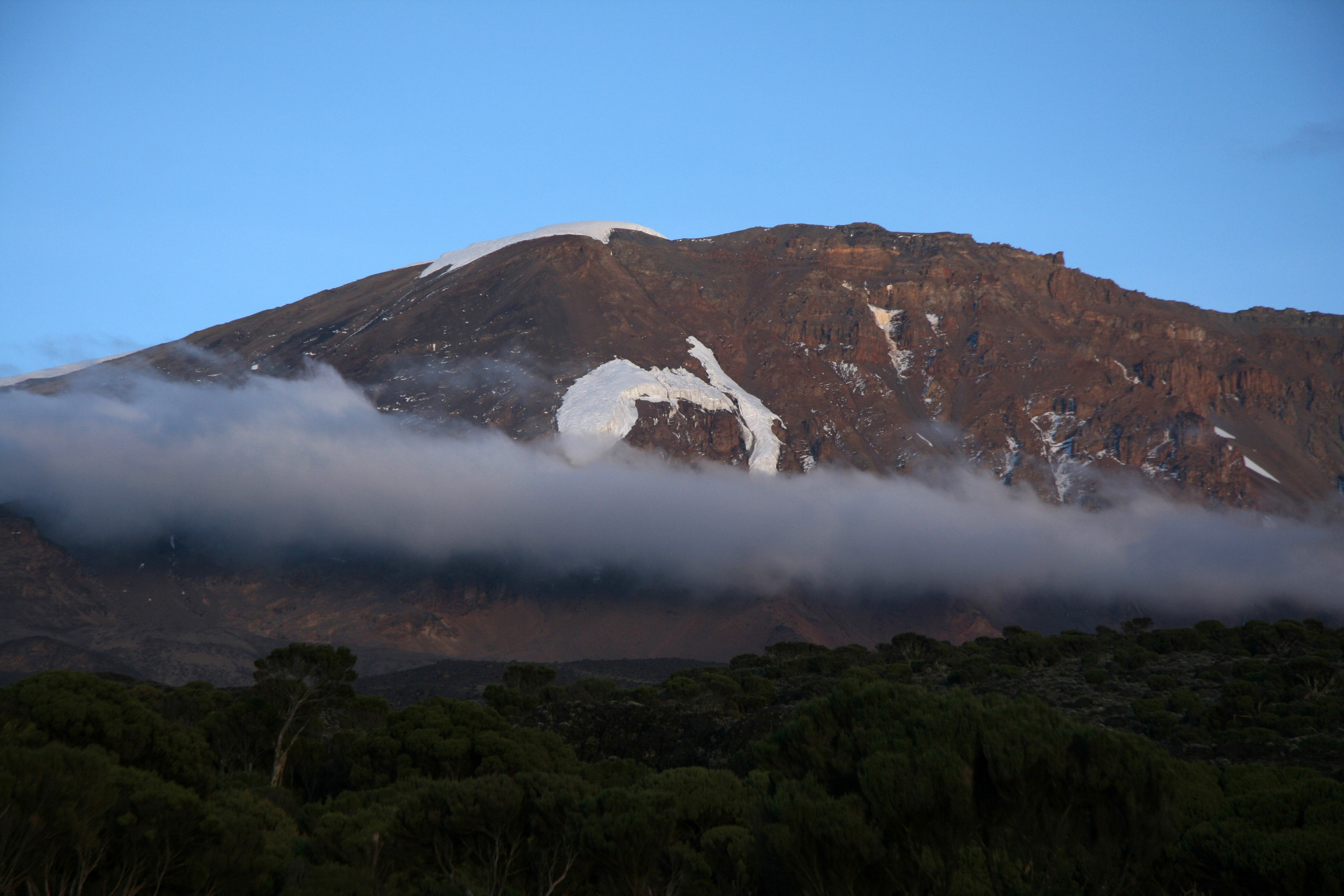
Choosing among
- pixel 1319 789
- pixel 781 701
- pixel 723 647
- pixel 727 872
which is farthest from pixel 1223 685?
pixel 723 647

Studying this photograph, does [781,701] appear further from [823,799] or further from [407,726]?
[823,799]

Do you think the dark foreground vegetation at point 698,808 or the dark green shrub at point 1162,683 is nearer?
the dark foreground vegetation at point 698,808

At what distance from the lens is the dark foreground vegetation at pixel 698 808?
1823cm

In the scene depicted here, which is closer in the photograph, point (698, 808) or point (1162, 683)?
point (698, 808)

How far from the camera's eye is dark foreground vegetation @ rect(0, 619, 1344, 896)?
18234mm

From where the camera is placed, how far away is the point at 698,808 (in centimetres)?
2858

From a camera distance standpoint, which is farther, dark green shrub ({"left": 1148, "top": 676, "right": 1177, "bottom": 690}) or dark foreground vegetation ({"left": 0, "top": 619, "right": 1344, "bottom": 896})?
dark green shrub ({"left": 1148, "top": 676, "right": 1177, "bottom": 690})

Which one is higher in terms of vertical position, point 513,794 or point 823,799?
point 823,799

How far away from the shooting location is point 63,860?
74.8 ft

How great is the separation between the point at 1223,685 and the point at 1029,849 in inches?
1954

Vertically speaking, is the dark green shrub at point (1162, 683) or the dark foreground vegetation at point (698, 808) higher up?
the dark foreground vegetation at point (698, 808)

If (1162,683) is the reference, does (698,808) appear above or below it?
above

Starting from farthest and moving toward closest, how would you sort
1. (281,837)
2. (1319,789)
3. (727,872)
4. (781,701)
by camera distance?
(781,701), (281,837), (727,872), (1319,789)

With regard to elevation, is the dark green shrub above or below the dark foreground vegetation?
below
